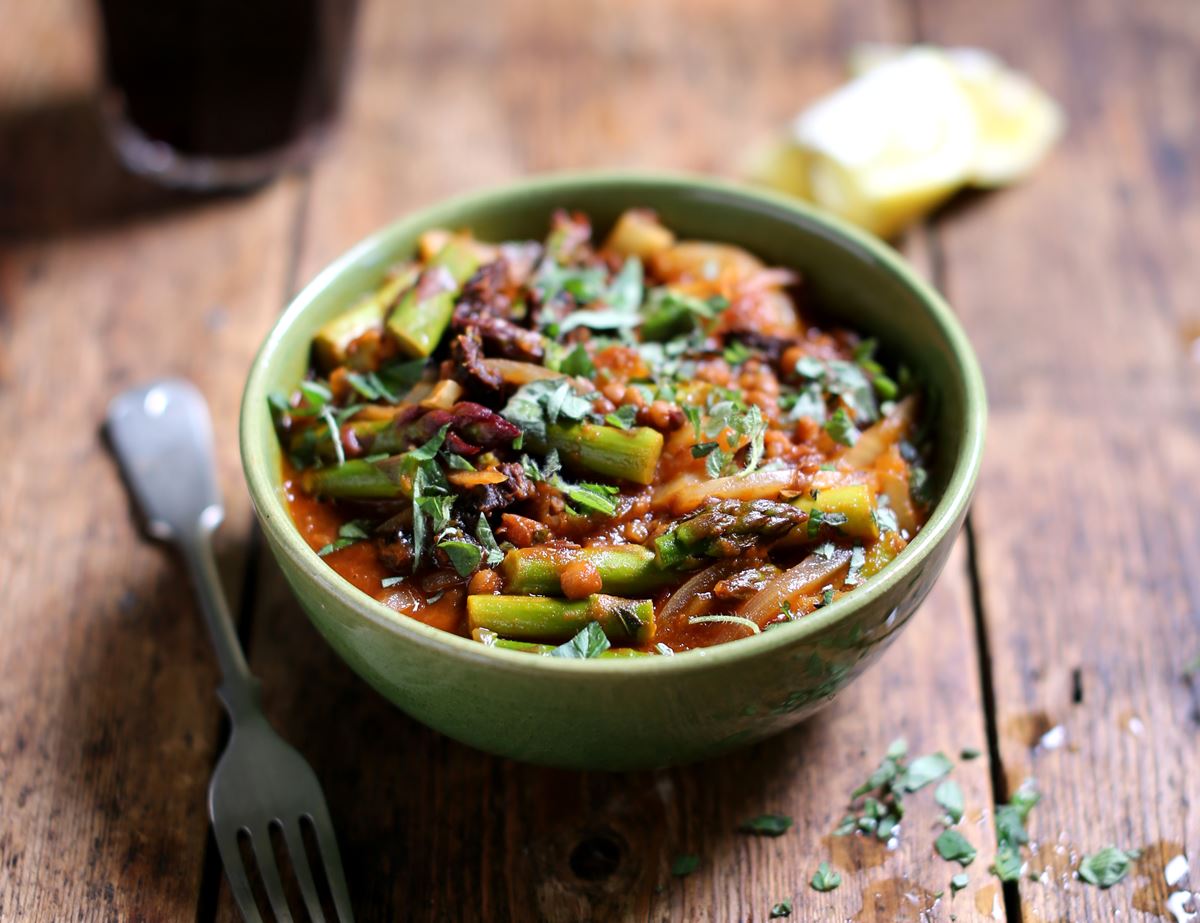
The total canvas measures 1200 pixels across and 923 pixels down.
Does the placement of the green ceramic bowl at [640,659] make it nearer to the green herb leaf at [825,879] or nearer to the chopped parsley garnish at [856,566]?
the chopped parsley garnish at [856,566]

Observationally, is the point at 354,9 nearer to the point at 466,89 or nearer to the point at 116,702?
the point at 466,89

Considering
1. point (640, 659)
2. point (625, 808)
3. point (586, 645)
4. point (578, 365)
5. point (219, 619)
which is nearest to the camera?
point (640, 659)

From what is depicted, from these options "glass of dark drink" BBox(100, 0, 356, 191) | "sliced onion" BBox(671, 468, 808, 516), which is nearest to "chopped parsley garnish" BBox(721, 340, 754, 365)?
"sliced onion" BBox(671, 468, 808, 516)

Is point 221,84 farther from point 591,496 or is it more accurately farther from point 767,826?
point 767,826

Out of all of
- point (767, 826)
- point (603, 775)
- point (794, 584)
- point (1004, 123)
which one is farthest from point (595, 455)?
point (1004, 123)

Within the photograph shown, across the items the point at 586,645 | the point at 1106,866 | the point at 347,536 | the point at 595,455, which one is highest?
the point at 595,455

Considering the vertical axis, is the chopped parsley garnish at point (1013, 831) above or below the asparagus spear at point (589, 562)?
below

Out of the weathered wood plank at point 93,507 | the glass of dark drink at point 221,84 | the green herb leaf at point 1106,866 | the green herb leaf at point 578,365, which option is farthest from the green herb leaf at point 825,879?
the glass of dark drink at point 221,84

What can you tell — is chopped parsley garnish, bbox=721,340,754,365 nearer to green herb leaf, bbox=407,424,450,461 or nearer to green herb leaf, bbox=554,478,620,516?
green herb leaf, bbox=554,478,620,516
